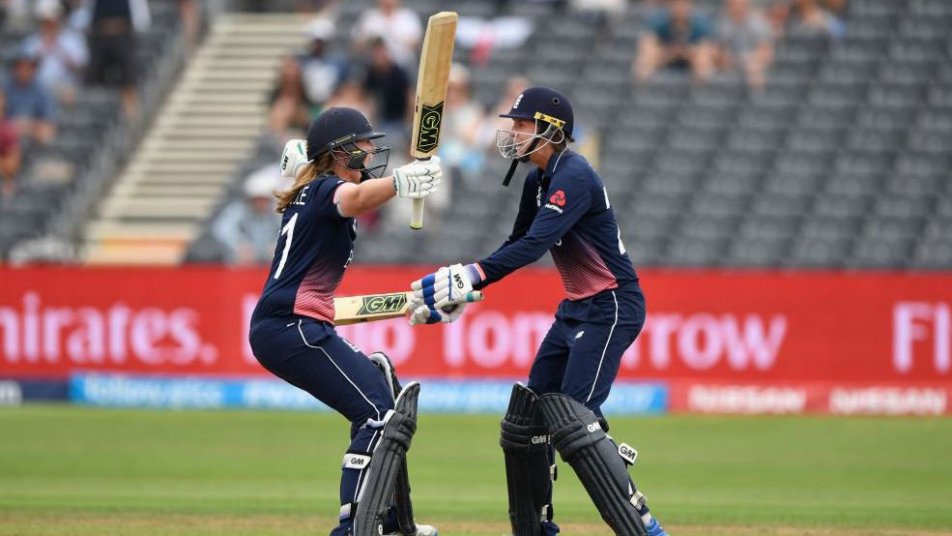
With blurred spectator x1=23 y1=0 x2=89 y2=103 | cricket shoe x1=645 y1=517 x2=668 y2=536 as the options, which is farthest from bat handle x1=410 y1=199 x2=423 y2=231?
blurred spectator x1=23 y1=0 x2=89 y2=103

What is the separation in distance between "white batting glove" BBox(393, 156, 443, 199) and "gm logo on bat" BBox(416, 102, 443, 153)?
0.21 metres

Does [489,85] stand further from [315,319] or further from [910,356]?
[315,319]

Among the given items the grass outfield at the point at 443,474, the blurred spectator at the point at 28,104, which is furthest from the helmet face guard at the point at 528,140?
the blurred spectator at the point at 28,104

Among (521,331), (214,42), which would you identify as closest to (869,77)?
(521,331)

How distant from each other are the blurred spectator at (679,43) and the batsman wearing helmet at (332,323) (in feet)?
35.1

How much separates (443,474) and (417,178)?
4915 millimetres

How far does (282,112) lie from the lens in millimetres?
18312

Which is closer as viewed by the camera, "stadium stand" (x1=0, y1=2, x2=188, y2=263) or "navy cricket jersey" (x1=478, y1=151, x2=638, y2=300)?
"navy cricket jersey" (x1=478, y1=151, x2=638, y2=300)

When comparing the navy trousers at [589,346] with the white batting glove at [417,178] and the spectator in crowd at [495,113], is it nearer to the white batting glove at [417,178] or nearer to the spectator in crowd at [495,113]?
the white batting glove at [417,178]

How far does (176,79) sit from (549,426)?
15079mm

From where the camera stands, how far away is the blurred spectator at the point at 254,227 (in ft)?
54.5

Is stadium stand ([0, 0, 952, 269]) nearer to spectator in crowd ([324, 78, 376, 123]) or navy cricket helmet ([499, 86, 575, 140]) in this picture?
spectator in crowd ([324, 78, 376, 123])

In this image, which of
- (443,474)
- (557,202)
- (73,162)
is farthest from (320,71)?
(557,202)

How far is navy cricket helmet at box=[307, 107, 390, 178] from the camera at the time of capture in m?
7.45
